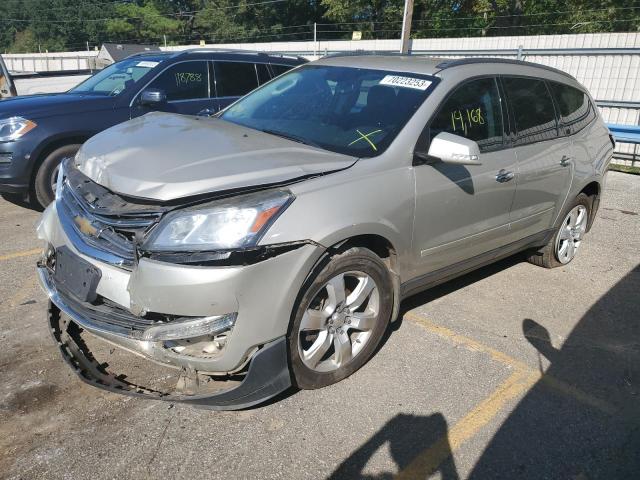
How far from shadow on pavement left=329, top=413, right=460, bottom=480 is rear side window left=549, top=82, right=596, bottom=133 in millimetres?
2996

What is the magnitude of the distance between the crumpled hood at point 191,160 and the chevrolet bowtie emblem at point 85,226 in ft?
0.74

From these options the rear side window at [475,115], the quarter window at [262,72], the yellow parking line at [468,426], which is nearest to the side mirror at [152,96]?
the quarter window at [262,72]

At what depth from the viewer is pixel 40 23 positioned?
7869 cm

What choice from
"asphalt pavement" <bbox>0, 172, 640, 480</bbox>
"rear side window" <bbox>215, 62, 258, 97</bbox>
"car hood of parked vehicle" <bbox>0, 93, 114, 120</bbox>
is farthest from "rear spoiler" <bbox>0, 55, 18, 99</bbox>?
"asphalt pavement" <bbox>0, 172, 640, 480</bbox>

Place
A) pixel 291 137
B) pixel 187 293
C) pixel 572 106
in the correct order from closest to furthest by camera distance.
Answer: pixel 187 293 < pixel 291 137 < pixel 572 106

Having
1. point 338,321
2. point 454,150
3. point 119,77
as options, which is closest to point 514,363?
point 338,321

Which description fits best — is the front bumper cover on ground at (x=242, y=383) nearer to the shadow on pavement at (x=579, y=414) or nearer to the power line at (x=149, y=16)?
the shadow on pavement at (x=579, y=414)

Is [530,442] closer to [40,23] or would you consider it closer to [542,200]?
[542,200]

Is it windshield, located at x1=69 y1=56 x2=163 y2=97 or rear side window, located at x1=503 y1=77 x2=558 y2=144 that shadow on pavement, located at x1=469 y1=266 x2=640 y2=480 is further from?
windshield, located at x1=69 y1=56 x2=163 y2=97

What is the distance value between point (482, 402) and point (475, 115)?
75.3 inches

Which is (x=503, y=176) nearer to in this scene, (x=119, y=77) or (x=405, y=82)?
(x=405, y=82)

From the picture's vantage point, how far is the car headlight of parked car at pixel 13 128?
18.4 ft

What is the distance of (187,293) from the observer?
8.02 ft

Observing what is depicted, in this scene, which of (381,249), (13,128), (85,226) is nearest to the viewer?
(85,226)
